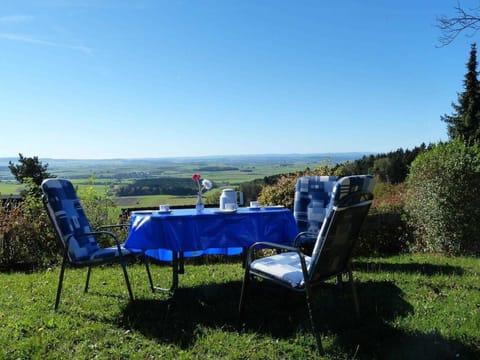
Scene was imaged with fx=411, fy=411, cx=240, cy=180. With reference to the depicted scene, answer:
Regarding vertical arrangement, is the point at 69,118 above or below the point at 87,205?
above

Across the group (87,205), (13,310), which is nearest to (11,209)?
(87,205)

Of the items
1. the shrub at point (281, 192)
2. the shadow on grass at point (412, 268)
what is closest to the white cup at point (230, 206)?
the shadow on grass at point (412, 268)

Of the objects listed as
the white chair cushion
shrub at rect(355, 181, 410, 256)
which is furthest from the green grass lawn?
shrub at rect(355, 181, 410, 256)

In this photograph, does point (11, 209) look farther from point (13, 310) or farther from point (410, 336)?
point (410, 336)

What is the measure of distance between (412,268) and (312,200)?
1.47 meters

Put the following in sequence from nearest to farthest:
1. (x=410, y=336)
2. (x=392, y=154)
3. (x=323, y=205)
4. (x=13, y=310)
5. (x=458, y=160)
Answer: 1. (x=410, y=336)
2. (x=13, y=310)
3. (x=323, y=205)
4. (x=458, y=160)
5. (x=392, y=154)

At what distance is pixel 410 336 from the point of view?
2.92 m

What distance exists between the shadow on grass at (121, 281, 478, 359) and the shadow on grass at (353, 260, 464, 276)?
0.71 m

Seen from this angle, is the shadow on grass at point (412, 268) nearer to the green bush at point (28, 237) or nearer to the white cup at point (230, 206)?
the white cup at point (230, 206)

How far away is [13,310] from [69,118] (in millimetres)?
19424

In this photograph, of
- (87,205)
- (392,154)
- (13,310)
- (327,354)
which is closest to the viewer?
(327,354)

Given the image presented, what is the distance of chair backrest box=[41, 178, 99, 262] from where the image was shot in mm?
3607

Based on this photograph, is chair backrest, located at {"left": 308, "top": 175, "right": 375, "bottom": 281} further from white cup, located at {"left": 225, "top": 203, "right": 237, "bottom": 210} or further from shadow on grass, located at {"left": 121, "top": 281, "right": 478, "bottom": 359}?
white cup, located at {"left": 225, "top": 203, "right": 237, "bottom": 210}

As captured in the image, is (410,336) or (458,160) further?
(458,160)
